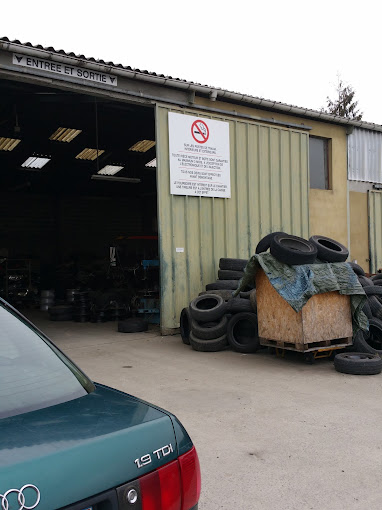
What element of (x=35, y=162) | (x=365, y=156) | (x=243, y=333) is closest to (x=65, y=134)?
(x=35, y=162)

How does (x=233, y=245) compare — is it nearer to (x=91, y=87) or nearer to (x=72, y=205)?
(x=91, y=87)

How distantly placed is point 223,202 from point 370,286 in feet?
13.0

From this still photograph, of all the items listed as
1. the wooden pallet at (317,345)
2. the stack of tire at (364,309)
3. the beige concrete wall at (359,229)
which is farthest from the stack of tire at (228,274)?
the beige concrete wall at (359,229)

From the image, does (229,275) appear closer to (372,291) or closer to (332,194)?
(372,291)

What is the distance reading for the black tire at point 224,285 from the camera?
921 centimetres

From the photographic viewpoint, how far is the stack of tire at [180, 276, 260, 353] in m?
7.71

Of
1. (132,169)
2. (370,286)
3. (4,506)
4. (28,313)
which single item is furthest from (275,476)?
(132,169)

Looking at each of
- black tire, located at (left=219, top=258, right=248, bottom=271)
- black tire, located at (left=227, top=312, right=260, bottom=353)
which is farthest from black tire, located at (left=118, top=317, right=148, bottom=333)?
black tire, located at (left=227, top=312, right=260, bottom=353)

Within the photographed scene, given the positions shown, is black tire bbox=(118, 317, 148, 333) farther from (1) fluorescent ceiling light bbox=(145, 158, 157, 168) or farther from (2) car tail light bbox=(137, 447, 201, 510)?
(1) fluorescent ceiling light bbox=(145, 158, 157, 168)

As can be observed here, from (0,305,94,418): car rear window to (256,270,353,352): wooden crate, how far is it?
15.6 feet

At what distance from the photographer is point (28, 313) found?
1466cm

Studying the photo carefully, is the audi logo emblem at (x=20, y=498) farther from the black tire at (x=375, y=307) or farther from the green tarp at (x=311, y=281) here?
the black tire at (x=375, y=307)

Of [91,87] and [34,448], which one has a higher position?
[91,87]

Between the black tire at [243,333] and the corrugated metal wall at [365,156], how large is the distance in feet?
24.0
